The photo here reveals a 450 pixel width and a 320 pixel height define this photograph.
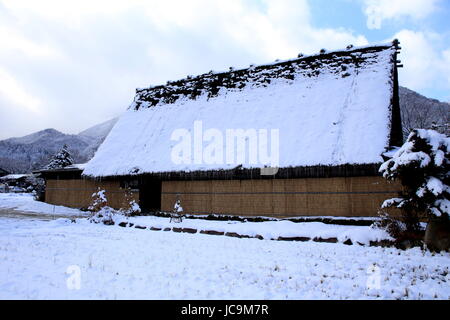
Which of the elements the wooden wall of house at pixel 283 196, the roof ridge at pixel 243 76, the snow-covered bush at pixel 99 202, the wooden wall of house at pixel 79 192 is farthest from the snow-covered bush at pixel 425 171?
the wooden wall of house at pixel 79 192

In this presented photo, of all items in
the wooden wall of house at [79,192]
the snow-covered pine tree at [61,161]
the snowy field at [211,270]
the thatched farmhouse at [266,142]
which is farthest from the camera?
the snow-covered pine tree at [61,161]

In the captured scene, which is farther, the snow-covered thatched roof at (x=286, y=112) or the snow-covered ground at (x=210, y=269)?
the snow-covered thatched roof at (x=286, y=112)

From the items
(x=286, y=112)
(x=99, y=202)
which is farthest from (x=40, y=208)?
(x=286, y=112)

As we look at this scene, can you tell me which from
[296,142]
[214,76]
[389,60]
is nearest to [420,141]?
[296,142]

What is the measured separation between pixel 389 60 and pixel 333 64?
8.49ft

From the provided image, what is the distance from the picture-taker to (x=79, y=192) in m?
18.9

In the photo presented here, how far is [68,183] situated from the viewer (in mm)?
19578

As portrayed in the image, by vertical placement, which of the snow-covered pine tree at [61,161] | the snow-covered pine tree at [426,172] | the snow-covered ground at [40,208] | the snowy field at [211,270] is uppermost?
the snow-covered pine tree at [61,161]

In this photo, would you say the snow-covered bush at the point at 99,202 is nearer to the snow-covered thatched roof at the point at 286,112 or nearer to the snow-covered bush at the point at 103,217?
the snow-covered bush at the point at 103,217

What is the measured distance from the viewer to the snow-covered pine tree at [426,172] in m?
7.36

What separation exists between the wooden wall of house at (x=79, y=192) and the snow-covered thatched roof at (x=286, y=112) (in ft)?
4.29

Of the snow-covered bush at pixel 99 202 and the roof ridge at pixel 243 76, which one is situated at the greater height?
the roof ridge at pixel 243 76

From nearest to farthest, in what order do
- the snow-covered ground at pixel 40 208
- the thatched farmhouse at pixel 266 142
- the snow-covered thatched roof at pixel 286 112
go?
the thatched farmhouse at pixel 266 142 < the snow-covered thatched roof at pixel 286 112 < the snow-covered ground at pixel 40 208

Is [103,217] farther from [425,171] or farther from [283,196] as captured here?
[425,171]
